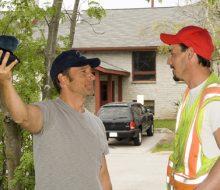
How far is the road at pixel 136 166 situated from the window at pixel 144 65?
12.7m

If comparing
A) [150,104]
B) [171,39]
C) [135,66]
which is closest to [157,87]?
[150,104]

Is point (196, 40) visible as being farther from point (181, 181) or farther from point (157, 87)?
point (157, 87)

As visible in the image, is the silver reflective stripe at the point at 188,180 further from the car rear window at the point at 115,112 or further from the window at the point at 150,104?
the window at the point at 150,104

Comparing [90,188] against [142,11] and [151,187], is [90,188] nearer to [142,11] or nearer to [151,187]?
[151,187]

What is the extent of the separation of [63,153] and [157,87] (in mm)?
28823

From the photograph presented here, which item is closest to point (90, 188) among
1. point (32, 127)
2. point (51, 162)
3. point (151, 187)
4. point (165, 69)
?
point (51, 162)

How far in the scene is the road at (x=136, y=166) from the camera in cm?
1126

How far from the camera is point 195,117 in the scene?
2814 millimetres

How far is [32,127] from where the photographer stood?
3.08 metres

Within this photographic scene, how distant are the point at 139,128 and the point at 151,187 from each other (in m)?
7.72

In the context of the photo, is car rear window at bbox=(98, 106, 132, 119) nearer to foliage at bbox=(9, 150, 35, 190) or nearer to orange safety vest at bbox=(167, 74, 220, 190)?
foliage at bbox=(9, 150, 35, 190)

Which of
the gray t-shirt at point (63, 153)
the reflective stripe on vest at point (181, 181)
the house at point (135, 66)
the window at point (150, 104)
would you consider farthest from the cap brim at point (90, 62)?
the window at point (150, 104)

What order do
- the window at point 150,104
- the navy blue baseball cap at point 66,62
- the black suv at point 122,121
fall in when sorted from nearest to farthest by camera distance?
the navy blue baseball cap at point 66,62
the black suv at point 122,121
the window at point 150,104

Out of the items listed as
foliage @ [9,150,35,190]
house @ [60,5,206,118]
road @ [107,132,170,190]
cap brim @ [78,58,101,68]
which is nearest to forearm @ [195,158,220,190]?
cap brim @ [78,58,101,68]
